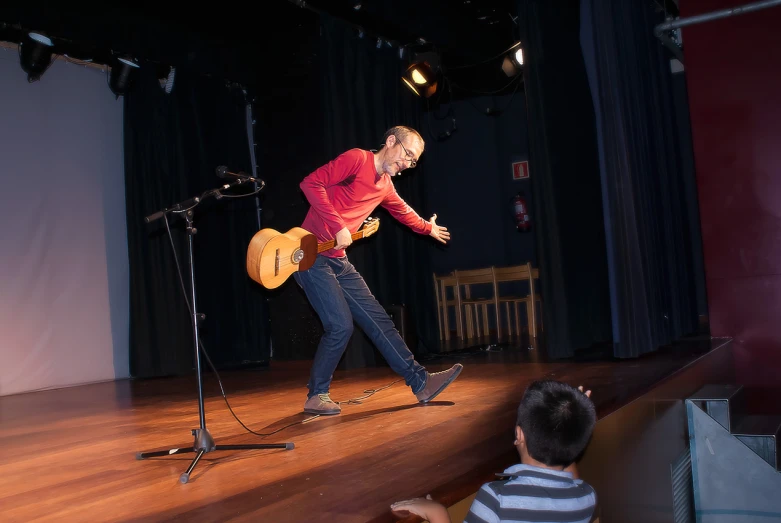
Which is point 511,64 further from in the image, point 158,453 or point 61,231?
point 158,453

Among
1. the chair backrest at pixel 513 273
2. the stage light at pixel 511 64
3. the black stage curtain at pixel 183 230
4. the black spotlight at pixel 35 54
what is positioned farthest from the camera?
the chair backrest at pixel 513 273

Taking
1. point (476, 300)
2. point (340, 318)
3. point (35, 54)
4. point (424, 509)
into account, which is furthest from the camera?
point (476, 300)

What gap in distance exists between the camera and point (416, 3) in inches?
242

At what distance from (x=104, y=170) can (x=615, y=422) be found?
5.64 metres

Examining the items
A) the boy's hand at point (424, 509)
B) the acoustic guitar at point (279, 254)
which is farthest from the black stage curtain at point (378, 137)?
the boy's hand at point (424, 509)

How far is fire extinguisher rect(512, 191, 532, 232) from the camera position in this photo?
30.0ft

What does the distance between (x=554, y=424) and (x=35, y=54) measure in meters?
5.96

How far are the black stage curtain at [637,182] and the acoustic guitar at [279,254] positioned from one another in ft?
8.86

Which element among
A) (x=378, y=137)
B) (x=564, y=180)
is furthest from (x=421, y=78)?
(x=564, y=180)

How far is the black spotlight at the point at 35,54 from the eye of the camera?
5.98 metres

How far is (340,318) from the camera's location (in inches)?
133

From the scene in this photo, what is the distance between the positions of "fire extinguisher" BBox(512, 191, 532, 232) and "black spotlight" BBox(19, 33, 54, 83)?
218 inches

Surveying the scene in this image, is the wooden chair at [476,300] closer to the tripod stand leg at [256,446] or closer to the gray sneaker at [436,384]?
the gray sneaker at [436,384]

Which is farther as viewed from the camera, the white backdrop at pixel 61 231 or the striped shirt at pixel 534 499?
the white backdrop at pixel 61 231
